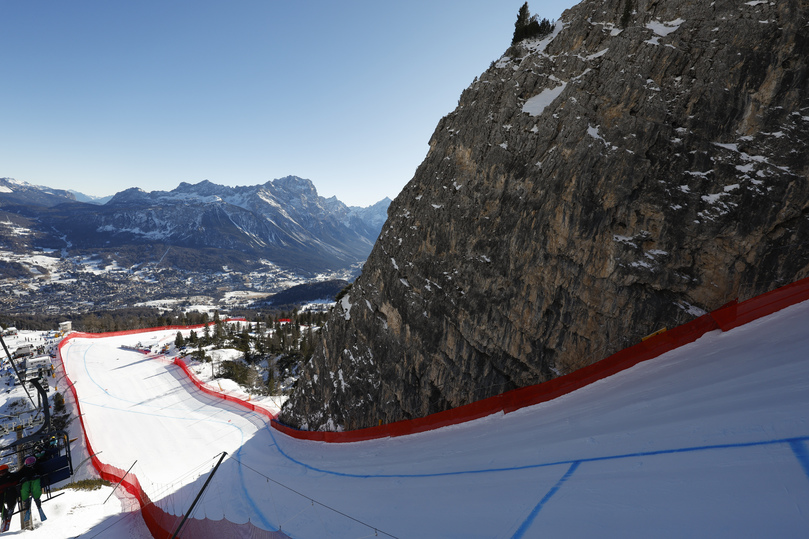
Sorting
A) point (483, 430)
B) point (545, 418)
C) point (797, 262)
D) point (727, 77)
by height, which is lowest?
point (483, 430)

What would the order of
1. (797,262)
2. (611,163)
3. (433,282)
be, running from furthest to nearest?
(433,282), (611,163), (797,262)

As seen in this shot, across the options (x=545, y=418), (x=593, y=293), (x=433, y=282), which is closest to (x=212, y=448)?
(x=433, y=282)

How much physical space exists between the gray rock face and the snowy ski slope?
8.07 feet

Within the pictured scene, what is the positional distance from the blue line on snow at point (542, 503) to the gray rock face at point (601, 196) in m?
7.07

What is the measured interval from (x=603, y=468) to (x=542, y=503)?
1.94 meters

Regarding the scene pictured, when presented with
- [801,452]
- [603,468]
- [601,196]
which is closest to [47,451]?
[603,468]

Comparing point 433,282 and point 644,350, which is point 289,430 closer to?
point 433,282

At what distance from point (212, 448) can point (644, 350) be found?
3104 centimetres

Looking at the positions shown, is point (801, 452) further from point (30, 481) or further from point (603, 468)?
point (30, 481)

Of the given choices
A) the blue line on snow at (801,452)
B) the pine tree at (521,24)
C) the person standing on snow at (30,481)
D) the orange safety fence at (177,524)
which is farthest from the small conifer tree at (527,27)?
the person standing on snow at (30,481)

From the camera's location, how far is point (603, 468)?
858cm

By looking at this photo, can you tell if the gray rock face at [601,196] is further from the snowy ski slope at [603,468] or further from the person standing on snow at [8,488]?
the person standing on snow at [8,488]

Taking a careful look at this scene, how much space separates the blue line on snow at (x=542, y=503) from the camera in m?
7.53

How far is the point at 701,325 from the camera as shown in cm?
1271
